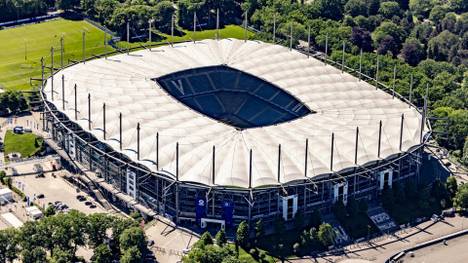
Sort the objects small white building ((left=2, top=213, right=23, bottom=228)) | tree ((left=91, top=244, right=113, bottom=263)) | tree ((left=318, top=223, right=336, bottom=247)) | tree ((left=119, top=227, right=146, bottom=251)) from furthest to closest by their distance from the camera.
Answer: small white building ((left=2, top=213, right=23, bottom=228))
tree ((left=318, top=223, right=336, bottom=247))
tree ((left=119, top=227, right=146, bottom=251))
tree ((left=91, top=244, right=113, bottom=263))

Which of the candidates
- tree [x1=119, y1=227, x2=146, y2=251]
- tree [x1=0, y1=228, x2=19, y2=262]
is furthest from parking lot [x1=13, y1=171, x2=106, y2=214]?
tree [x1=0, y1=228, x2=19, y2=262]

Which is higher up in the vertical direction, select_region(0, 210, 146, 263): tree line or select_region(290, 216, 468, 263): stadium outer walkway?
select_region(0, 210, 146, 263): tree line

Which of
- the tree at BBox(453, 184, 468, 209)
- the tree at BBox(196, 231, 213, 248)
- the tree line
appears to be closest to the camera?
the tree line

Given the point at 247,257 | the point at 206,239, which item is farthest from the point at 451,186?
the point at 206,239

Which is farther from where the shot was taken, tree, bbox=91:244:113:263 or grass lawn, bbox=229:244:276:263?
grass lawn, bbox=229:244:276:263

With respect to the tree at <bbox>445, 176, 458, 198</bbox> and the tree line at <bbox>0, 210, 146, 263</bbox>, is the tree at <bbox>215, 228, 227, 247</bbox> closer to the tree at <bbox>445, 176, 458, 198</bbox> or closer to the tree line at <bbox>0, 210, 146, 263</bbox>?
the tree line at <bbox>0, 210, 146, 263</bbox>

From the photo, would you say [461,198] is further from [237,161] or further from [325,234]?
[237,161]

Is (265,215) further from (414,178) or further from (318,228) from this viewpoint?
(414,178)

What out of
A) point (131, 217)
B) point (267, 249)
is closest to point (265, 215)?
point (267, 249)
